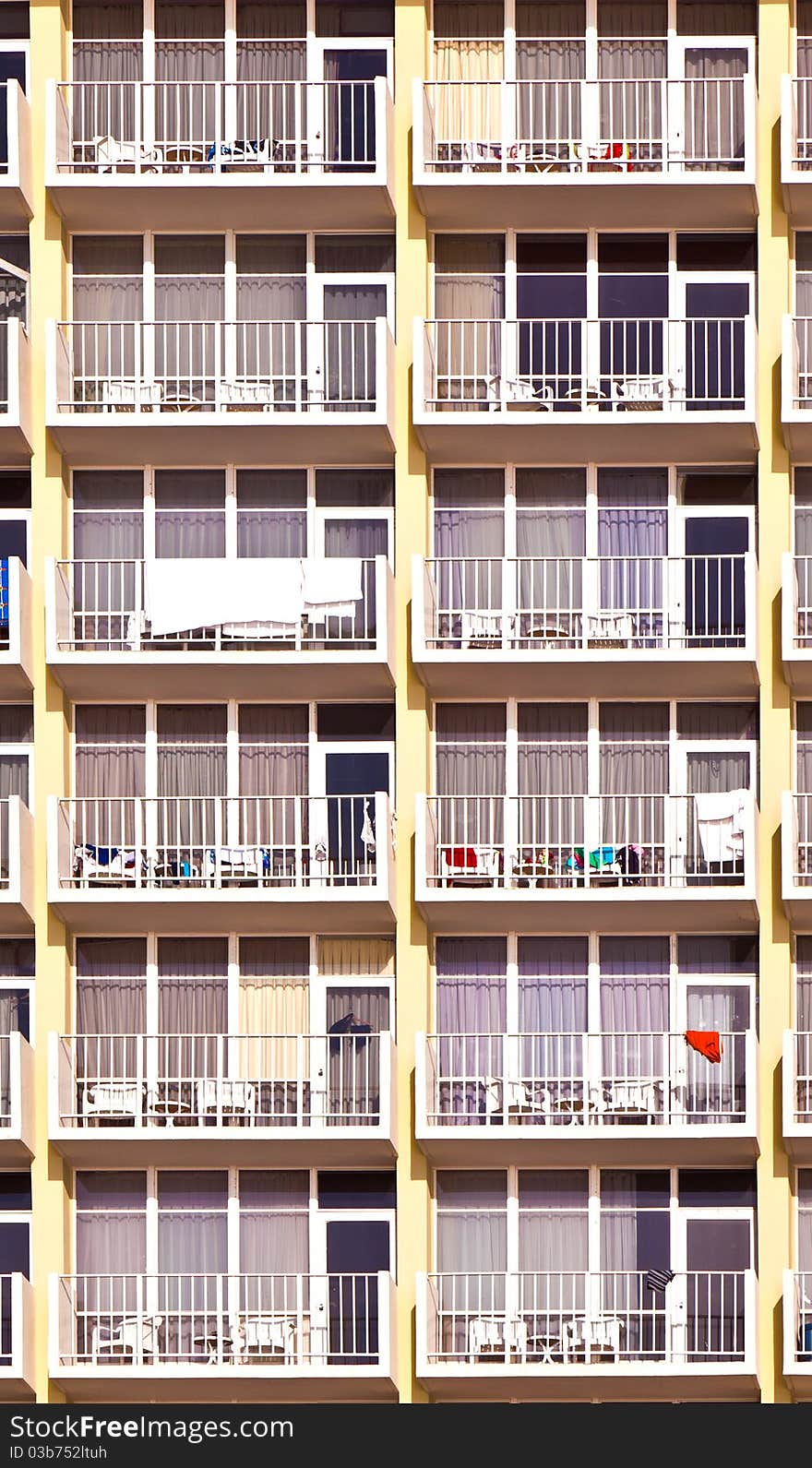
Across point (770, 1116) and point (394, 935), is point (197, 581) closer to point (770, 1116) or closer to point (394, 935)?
point (394, 935)

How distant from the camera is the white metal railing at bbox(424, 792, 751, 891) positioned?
3481 cm

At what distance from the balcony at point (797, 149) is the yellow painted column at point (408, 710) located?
15.6 ft

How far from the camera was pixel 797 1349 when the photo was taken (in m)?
33.2

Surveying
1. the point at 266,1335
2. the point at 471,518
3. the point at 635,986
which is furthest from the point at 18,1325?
the point at 471,518

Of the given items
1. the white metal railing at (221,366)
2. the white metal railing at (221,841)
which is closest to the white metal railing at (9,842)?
the white metal railing at (221,841)

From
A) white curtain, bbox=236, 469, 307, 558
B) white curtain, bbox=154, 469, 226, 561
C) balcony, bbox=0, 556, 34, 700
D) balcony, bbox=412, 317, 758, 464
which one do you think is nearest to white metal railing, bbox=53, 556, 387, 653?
balcony, bbox=0, 556, 34, 700

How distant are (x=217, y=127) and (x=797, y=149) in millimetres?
7641

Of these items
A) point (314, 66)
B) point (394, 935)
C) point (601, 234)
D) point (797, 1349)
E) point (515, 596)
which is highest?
point (314, 66)

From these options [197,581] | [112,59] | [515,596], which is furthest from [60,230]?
[515,596]

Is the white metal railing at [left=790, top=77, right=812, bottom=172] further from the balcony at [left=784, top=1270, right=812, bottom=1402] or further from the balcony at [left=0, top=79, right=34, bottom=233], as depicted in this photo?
the balcony at [left=784, top=1270, right=812, bottom=1402]

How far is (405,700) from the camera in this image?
35.1 meters

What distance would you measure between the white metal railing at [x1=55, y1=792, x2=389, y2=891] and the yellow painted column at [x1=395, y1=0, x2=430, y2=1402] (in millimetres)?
656

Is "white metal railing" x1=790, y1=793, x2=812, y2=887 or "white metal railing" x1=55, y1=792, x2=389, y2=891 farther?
"white metal railing" x1=55, y1=792, x2=389, y2=891

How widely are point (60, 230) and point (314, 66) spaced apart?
13.4 feet
